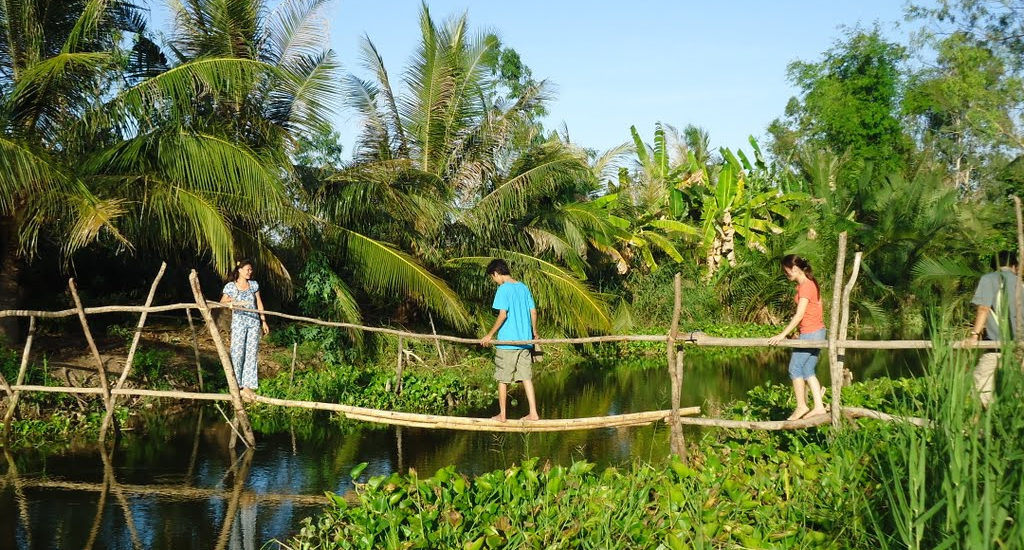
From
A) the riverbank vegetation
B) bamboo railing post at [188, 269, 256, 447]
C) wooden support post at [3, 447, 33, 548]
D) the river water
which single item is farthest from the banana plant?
wooden support post at [3, 447, 33, 548]

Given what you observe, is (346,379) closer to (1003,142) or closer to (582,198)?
(582,198)

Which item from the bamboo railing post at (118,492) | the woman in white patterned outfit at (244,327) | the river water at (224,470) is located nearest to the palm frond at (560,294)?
the river water at (224,470)

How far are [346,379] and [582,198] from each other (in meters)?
9.10

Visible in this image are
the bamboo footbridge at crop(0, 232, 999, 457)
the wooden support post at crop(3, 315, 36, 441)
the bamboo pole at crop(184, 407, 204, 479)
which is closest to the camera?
the bamboo footbridge at crop(0, 232, 999, 457)

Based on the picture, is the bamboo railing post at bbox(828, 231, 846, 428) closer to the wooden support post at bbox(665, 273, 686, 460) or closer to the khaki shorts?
the wooden support post at bbox(665, 273, 686, 460)

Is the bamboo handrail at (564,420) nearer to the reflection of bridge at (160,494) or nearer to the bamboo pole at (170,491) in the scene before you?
the reflection of bridge at (160,494)

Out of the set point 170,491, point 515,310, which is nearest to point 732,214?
point 515,310

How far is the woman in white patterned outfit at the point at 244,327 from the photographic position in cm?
852

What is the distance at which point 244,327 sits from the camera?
8641 mm

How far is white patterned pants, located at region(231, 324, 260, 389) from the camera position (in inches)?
339

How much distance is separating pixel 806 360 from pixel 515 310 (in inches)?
95.1

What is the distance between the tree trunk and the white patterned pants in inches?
131

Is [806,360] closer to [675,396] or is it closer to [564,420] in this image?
[675,396]

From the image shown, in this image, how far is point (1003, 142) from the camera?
1259 inches
